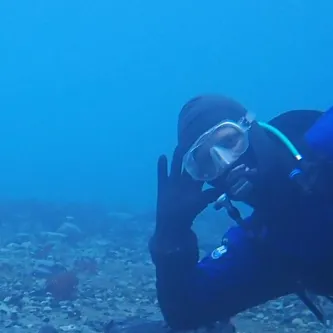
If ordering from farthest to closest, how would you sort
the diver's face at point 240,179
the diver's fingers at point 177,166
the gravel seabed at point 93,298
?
the gravel seabed at point 93,298, the diver's fingers at point 177,166, the diver's face at point 240,179

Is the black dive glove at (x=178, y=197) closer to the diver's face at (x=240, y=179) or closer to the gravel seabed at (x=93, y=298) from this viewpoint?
the diver's face at (x=240, y=179)

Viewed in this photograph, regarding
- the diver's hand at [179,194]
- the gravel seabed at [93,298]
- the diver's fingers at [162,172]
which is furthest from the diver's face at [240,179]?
the gravel seabed at [93,298]

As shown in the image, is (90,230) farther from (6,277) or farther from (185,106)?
(185,106)

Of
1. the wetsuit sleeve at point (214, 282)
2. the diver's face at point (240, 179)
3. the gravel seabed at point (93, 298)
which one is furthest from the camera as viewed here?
the gravel seabed at point (93, 298)

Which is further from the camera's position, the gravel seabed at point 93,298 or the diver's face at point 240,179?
the gravel seabed at point 93,298

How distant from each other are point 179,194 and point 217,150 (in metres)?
0.35

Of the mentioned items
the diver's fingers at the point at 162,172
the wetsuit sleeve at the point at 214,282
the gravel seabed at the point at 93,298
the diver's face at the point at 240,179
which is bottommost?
the wetsuit sleeve at the point at 214,282

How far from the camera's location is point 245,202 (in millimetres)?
3605

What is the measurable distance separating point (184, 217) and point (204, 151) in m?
0.42

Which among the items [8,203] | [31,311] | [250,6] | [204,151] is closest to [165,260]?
[204,151]

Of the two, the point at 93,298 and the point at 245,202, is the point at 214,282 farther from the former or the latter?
the point at 93,298

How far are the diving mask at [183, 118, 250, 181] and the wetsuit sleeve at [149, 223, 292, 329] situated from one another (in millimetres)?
471

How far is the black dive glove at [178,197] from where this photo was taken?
3.66 metres

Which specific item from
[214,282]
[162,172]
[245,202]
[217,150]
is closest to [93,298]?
[214,282]
